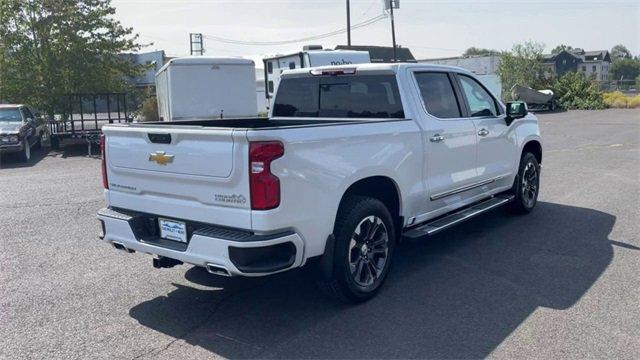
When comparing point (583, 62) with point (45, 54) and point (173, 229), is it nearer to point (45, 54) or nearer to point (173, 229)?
point (45, 54)

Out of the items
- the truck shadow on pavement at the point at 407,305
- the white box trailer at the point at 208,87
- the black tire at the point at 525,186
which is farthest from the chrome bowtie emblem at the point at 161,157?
the white box trailer at the point at 208,87

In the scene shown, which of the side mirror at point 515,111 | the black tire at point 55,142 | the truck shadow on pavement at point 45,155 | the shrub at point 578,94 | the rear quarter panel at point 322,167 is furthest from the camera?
the shrub at point 578,94

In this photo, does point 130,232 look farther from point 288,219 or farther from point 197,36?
point 197,36

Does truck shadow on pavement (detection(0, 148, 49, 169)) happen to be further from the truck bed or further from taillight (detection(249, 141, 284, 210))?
taillight (detection(249, 141, 284, 210))

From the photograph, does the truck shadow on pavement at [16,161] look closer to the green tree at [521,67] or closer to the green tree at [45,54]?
the green tree at [45,54]

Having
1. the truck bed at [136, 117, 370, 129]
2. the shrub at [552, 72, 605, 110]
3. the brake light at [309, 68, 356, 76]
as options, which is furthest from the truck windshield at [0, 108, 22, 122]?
the shrub at [552, 72, 605, 110]

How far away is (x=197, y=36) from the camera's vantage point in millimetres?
70000

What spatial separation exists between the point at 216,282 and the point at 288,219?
170 centimetres

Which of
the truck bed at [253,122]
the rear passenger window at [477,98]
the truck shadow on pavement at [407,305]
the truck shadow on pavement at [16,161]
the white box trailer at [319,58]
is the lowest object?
the truck shadow on pavement at [407,305]

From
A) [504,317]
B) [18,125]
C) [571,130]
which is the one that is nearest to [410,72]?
[504,317]

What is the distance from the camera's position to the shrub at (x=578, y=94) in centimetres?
3759

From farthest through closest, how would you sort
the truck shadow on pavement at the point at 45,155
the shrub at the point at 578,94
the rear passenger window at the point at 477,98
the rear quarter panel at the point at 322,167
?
the shrub at the point at 578,94, the truck shadow on pavement at the point at 45,155, the rear passenger window at the point at 477,98, the rear quarter panel at the point at 322,167

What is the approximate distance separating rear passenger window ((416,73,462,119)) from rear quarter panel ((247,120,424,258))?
790 mm

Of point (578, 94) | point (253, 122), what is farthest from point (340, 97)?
point (578, 94)
